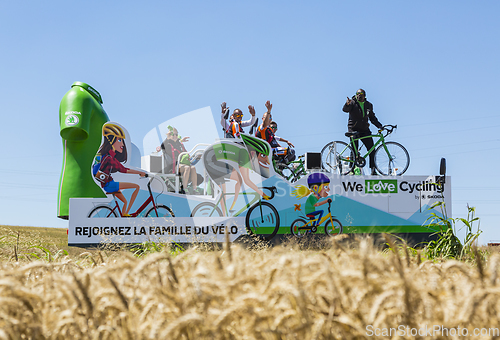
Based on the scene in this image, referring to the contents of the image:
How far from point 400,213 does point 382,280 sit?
1100cm

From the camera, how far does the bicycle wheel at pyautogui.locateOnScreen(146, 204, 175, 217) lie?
1122cm

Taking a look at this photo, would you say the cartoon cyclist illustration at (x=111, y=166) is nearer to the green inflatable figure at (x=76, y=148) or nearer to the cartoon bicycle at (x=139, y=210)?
the cartoon bicycle at (x=139, y=210)

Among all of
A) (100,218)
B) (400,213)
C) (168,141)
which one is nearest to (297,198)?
(400,213)

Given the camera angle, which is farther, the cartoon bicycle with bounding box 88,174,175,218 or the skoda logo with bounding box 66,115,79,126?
the skoda logo with bounding box 66,115,79,126

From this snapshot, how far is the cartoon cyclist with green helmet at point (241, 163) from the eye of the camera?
11.0 m

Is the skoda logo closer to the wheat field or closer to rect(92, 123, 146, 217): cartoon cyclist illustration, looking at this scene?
rect(92, 123, 146, 217): cartoon cyclist illustration

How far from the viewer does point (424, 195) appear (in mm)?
11570

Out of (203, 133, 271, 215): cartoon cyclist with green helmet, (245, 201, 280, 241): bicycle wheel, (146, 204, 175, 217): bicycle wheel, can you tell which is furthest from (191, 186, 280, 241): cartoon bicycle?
(146, 204, 175, 217): bicycle wheel

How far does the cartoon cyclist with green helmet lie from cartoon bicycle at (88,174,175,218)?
1582mm

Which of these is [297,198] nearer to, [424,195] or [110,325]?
[424,195]

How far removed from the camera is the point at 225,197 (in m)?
11.1

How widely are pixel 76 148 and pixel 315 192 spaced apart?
6961 mm

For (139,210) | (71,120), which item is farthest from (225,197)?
(71,120)

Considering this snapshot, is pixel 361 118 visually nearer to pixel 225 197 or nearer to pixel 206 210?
pixel 225 197
